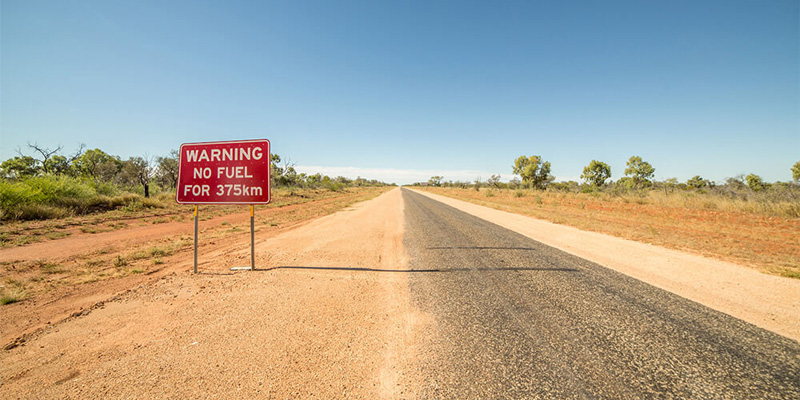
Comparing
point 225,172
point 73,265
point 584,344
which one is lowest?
point 73,265

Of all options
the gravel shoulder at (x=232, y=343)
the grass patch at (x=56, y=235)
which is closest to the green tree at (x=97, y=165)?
the grass patch at (x=56, y=235)

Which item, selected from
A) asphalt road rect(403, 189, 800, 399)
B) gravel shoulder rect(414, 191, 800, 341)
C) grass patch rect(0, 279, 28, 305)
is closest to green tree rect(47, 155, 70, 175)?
grass patch rect(0, 279, 28, 305)

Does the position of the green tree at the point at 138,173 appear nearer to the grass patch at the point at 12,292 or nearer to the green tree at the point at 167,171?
the green tree at the point at 167,171

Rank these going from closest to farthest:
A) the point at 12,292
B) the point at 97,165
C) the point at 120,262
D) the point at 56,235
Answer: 1. the point at 12,292
2. the point at 120,262
3. the point at 56,235
4. the point at 97,165

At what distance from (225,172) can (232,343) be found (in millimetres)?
3681

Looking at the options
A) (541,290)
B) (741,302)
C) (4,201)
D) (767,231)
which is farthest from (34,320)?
(767,231)

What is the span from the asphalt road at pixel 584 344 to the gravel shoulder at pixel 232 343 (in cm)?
49

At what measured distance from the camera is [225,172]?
5.17 m

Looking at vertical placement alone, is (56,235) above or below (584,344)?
below

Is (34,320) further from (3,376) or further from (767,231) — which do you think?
(767,231)

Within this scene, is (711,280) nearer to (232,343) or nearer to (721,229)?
(232,343)

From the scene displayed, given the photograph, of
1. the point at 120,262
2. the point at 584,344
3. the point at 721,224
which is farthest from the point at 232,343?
the point at 721,224

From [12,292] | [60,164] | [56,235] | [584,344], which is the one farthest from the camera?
[60,164]

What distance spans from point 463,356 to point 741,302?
478 centimetres
